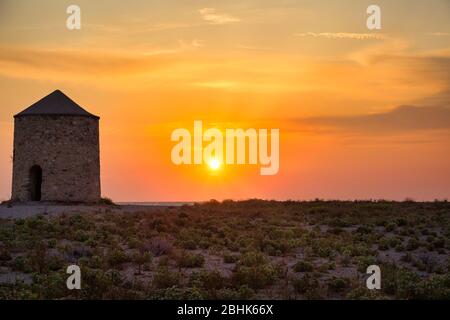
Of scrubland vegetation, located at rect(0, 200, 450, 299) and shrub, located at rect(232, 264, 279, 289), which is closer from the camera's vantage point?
scrubland vegetation, located at rect(0, 200, 450, 299)

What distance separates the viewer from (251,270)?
14.5 metres

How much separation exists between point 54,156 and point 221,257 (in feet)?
61.1

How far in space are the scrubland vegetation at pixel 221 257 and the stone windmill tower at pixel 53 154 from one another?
18.1 feet

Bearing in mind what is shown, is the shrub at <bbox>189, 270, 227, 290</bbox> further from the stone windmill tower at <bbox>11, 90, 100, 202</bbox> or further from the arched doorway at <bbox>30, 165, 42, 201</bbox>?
the arched doorway at <bbox>30, 165, 42, 201</bbox>

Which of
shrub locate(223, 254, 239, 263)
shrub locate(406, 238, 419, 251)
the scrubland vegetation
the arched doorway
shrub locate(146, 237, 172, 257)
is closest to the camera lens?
the scrubland vegetation

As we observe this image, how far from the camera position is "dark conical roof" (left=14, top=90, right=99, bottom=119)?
3425cm

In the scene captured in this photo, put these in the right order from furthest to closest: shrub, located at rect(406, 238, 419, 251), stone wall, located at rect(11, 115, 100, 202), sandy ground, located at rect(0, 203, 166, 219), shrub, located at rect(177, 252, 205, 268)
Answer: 1. stone wall, located at rect(11, 115, 100, 202)
2. sandy ground, located at rect(0, 203, 166, 219)
3. shrub, located at rect(406, 238, 419, 251)
4. shrub, located at rect(177, 252, 205, 268)

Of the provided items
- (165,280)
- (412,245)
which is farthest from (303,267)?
(412,245)

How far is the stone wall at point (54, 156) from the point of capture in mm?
33812

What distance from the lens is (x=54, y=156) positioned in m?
33.8

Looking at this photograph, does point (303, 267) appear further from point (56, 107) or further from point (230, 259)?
point (56, 107)

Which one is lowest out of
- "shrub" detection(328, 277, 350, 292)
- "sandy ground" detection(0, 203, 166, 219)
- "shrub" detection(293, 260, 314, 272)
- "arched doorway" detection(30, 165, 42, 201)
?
"shrub" detection(328, 277, 350, 292)

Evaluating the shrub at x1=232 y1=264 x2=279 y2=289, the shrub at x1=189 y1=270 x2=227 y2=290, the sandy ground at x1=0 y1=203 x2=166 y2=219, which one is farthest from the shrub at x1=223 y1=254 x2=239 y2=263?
the sandy ground at x1=0 y1=203 x2=166 y2=219
